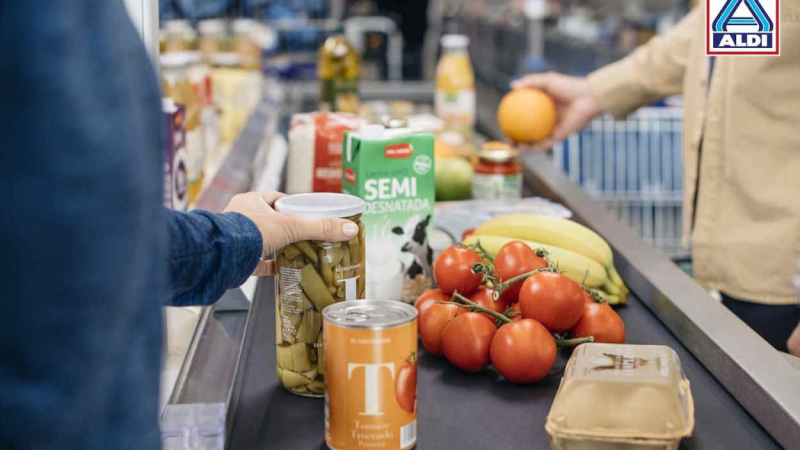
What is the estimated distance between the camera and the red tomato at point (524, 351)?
1.33 metres

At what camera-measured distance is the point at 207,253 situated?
1.07 metres

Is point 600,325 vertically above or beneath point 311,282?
beneath

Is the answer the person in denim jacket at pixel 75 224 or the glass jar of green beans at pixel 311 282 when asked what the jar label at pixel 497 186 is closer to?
the glass jar of green beans at pixel 311 282

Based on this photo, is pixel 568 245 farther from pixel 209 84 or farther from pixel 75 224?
pixel 209 84

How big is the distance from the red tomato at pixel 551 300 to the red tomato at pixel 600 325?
0.05 m

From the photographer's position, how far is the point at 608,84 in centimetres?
283

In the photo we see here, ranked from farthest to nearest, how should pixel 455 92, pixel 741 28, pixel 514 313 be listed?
1. pixel 455 92
2. pixel 741 28
3. pixel 514 313

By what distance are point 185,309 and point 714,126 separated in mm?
1372

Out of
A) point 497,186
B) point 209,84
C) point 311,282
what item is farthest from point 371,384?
point 209,84

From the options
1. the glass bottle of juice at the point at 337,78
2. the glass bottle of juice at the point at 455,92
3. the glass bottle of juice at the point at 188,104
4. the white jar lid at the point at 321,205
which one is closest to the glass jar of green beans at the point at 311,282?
the white jar lid at the point at 321,205

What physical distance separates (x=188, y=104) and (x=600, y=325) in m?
1.29

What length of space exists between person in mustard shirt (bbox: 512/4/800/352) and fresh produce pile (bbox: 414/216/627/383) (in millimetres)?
804

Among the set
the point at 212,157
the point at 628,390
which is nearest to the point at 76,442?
the point at 628,390

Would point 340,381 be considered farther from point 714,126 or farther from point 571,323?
point 714,126
